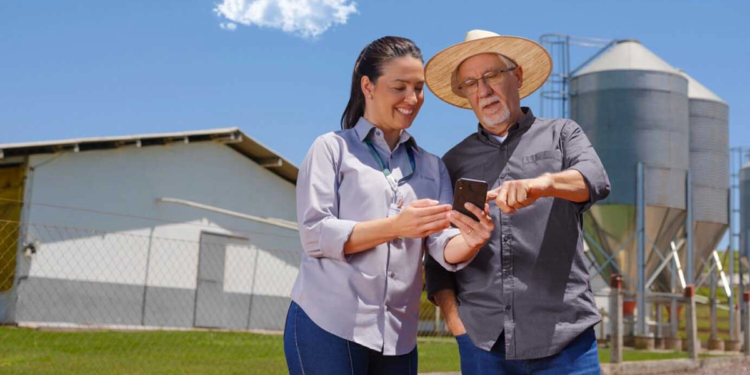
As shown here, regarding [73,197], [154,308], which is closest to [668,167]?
[154,308]

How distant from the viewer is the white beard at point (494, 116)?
2758 mm

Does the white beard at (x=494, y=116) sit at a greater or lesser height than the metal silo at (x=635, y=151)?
lesser

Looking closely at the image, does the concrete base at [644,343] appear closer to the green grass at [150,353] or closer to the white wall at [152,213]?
the green grass at [150,353]

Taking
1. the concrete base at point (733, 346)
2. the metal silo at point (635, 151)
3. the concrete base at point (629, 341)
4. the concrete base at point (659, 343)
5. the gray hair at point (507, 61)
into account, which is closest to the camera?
Result: the gray hair at point (507, 61)

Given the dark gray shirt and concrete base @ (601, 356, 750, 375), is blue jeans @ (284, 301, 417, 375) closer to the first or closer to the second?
the dark gray shirt

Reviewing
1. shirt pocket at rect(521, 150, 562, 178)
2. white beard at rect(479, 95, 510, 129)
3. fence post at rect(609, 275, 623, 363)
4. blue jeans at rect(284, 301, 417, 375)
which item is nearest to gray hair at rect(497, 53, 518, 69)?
white beard at rect(479, 95, 510, 129)

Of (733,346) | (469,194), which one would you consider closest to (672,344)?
(733,346)

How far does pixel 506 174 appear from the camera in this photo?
2.66 metres

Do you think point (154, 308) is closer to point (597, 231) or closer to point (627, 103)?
point (597, 231)

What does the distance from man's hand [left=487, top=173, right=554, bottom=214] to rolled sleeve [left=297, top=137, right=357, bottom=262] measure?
17.2 inches

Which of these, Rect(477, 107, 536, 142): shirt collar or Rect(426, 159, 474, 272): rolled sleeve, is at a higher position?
Rect(477, 107, 536, 142): shirt collar

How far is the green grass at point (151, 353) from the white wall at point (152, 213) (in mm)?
1726

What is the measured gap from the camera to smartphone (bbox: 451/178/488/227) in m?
2.26

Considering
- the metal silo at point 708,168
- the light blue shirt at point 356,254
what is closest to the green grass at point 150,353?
the light blue shirt at point 356,254
